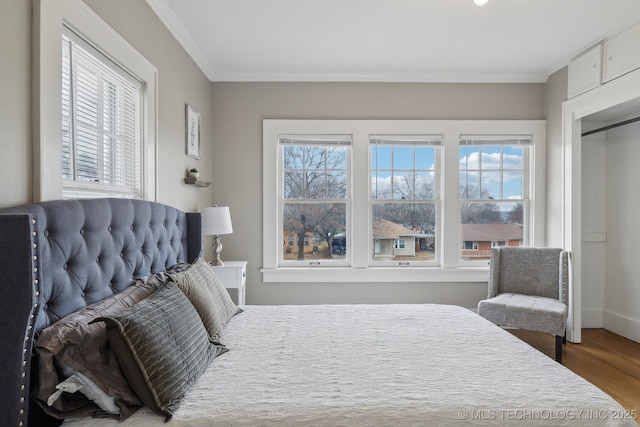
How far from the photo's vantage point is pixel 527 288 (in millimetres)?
3561

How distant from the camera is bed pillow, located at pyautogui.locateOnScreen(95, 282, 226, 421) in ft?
4.10

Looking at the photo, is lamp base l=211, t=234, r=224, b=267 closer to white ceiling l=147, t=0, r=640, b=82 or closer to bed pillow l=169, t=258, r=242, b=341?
bed pillow l=169, t=258, r=242, b=341

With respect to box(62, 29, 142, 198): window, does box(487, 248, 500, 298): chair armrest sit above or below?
below

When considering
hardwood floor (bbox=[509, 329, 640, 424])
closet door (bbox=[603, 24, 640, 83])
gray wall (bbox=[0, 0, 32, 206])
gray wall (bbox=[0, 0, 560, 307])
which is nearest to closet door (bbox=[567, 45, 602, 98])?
closet door (bbox=[603, 24, 640, 83])

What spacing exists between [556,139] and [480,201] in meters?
0.93

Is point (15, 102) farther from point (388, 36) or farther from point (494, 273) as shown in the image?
point (494, 273)

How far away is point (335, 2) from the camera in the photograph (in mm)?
2537

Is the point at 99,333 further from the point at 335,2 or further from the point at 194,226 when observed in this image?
the point at 335,2

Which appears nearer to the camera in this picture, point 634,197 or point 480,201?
point 634,197

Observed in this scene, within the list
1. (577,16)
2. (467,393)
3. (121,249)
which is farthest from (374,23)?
(467,393)

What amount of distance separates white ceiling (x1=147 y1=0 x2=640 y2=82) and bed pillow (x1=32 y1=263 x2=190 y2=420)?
215 centimetres

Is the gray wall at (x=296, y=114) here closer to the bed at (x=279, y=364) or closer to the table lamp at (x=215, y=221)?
the table lamp at (x=215, y=221)

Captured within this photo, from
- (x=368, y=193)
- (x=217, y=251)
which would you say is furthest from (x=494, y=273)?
(x=217, y=251)

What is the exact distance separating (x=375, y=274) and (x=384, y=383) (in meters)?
2.48
